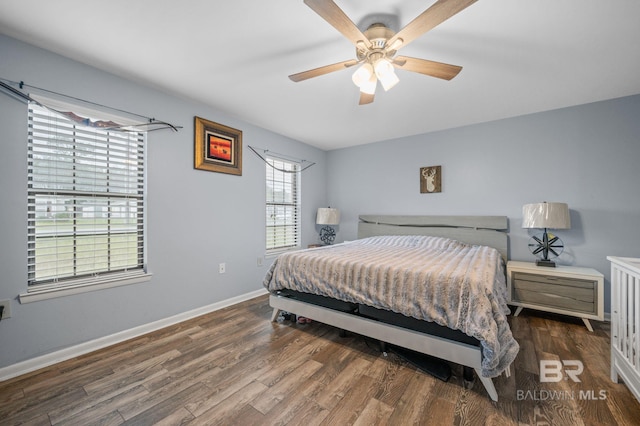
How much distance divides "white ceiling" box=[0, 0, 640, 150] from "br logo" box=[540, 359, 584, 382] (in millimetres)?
2384

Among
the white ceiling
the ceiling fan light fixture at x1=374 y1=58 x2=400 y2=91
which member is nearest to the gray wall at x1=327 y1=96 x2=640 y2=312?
the white ceiling

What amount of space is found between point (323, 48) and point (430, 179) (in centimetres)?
262

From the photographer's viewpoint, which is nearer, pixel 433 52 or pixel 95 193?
pixel 433 52

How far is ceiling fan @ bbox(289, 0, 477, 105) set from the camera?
4.17ft

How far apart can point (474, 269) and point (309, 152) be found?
3354 millimetres

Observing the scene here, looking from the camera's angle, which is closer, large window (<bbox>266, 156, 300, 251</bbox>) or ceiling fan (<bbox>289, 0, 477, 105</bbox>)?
ceiling fan (<bbox>289, 0, 477, 105</bbox>)

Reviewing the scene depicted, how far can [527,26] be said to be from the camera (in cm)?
166

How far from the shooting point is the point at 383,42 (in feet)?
5.40

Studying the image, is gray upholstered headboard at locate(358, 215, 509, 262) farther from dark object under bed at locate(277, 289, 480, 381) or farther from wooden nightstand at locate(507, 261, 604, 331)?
dark object under bed at locate(277, 289, 480, 381)

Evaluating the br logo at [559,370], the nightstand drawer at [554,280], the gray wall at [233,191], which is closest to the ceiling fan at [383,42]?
the gray wall at [233,191]

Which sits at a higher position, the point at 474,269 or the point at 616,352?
the point at 474,269

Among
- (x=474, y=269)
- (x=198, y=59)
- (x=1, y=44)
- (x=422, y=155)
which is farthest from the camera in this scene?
(x=422, y=155)

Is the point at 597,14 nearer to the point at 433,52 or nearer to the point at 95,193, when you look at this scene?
the point at 433,52

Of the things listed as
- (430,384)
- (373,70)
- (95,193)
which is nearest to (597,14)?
(373,70)
